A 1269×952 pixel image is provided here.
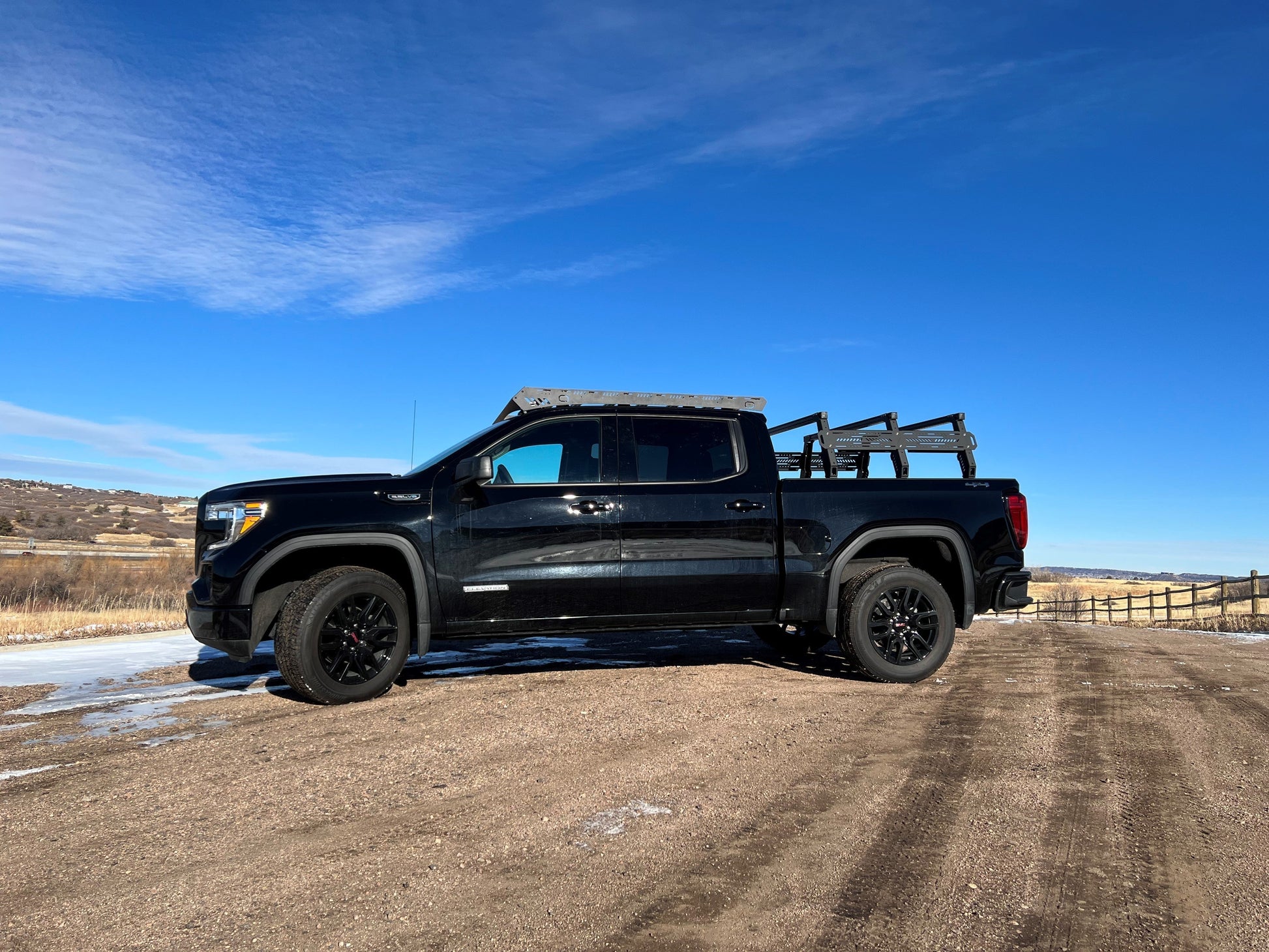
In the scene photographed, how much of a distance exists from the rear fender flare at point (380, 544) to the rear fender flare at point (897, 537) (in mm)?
2956

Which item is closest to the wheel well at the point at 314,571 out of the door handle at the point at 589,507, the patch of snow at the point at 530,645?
the door handle at the point at 589,507

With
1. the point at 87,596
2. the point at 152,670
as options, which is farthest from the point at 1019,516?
the point at 87,596

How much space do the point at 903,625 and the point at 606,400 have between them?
2.89 metres

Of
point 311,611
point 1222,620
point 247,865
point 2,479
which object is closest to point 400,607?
point 311,611

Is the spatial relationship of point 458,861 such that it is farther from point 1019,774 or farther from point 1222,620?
point 1222,620

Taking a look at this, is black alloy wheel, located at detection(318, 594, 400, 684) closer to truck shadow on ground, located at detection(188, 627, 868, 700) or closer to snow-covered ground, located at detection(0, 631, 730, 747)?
truck shadow on ground, located at detection(188, 627, 868, 700)

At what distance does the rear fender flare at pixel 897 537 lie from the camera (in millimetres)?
6234

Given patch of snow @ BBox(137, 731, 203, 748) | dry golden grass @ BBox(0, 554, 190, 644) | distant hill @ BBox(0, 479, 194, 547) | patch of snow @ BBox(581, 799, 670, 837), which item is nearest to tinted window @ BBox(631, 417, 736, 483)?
patch of snow @ BBox(581, 799, 670, 837)

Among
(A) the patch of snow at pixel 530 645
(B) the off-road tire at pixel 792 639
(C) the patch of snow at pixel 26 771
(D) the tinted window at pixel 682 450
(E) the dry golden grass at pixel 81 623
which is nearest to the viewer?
(C) the patch of snow at pixel 26 771

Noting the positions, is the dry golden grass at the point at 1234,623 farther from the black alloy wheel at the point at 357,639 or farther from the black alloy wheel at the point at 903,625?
the black alloy wheel at the point at 357,639

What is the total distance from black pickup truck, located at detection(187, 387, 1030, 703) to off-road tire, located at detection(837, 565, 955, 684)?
1 centimetres

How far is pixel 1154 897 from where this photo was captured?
2.49 metres

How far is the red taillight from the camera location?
21.6ft

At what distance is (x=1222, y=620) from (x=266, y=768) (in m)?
20.0
